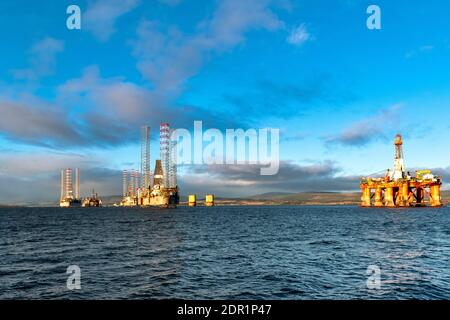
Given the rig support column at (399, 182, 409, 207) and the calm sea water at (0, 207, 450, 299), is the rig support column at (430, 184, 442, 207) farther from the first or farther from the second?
the calm sea water at (0, 207, 450, 299)

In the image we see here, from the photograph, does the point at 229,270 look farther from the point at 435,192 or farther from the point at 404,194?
the point at 435,192

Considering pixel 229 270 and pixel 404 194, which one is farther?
pixel 404 194

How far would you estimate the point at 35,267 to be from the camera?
3825 centimetres

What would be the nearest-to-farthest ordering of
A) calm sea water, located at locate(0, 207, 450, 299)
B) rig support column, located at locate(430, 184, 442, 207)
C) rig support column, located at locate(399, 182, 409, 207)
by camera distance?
1. calm sea water, located at locate(0, 207, 450, 299)
2. rig support column, located at locate(430, 184, 442, 207)
3. rig support column, located at locate(399, 182, 409, 207)

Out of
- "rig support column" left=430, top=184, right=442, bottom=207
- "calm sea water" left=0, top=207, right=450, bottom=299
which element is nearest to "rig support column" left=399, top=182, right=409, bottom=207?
"rig support column" left=430, top=184, right=442, bottom=207

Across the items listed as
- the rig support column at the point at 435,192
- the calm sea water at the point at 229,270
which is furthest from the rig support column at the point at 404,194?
the calm sea water at the point at 229,270

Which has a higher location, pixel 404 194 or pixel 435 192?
pixel 435 192

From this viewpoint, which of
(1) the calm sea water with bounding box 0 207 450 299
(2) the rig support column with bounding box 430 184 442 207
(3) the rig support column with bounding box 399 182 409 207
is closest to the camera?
(1) the calm sea water with bounding box 0 207 450 299

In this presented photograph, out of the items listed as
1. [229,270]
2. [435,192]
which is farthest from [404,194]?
[229,270]

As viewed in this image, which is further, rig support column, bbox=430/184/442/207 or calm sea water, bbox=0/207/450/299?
rig support column, bbox=430/184/442/207

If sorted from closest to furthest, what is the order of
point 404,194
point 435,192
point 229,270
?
point 229,270, point 435,192, point 404,194

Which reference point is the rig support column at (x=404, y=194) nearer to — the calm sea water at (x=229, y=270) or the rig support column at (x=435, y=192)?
the rig support column at (x=435, y=192)
